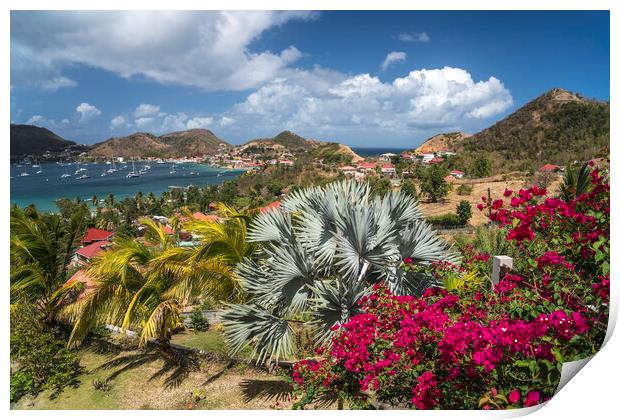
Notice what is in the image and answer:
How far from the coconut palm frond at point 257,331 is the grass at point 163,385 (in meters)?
0.52

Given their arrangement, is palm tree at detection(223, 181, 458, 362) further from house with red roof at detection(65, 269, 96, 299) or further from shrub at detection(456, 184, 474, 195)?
shrub at detection(456, 184, 474, 195)

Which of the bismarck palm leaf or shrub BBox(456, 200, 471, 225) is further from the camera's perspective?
shrub BBox(456, 200, 471, 225)

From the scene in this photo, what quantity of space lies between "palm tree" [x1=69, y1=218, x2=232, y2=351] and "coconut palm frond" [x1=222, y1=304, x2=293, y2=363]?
1.91ft

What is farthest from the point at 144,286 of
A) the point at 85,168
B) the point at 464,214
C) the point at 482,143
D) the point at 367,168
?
the point at 367,168

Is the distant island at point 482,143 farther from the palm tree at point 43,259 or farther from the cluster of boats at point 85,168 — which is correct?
the palm tree at point 43,259

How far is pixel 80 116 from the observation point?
4.33 metres

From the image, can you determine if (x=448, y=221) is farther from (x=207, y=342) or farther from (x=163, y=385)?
(x=163, y=385)

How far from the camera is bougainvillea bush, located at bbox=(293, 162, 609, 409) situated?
2.25 meters

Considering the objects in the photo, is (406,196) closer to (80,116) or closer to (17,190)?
(80,116)

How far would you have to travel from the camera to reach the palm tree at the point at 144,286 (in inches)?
144

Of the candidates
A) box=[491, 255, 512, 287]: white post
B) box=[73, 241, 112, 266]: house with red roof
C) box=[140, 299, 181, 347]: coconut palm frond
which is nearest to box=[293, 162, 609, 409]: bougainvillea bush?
box=[491, 255, 512, 287]: white post

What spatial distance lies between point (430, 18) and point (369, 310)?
2.91m

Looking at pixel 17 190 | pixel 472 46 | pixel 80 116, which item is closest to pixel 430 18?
pixel 472 46
